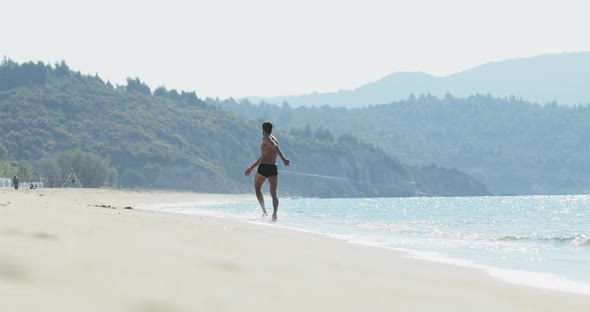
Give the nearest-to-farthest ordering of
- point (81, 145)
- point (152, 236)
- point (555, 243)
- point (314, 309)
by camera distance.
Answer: point (314, 309)
point (152, 236)
point (555, 243)
point (81, 145)

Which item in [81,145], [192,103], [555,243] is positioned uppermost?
[192,103]

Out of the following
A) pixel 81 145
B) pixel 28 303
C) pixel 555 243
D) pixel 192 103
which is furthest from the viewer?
pixel 192 103

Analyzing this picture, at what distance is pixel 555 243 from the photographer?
9977 millimetres

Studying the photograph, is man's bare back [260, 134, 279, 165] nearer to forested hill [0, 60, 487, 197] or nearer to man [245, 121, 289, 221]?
man [245, 121, 289, 221]

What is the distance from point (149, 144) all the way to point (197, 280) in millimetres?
127456

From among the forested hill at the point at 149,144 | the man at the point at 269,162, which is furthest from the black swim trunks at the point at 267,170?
the forested hill at the point at 149,144

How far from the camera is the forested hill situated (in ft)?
379

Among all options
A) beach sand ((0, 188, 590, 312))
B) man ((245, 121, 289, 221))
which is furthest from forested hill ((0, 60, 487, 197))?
beach sand ((0, 188, 590, 312))

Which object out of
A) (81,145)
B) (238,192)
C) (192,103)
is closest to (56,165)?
(81,145)

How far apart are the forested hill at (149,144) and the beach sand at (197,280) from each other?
83.0 meters

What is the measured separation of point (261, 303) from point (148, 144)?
419ft

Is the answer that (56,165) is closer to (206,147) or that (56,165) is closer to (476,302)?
(206,147)

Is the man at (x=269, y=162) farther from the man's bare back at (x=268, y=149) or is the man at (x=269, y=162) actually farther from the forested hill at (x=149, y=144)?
the forested hill at (x=149, y=144)

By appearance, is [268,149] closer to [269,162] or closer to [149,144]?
[269,162]
